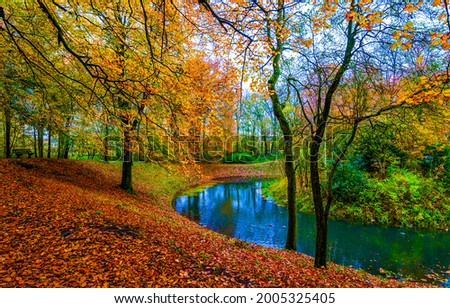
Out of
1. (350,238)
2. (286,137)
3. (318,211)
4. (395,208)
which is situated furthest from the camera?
(395,208)

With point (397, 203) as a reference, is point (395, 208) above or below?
below

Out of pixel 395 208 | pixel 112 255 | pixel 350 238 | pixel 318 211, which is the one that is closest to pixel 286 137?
pixel 318 211

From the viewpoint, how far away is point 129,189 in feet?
36.5

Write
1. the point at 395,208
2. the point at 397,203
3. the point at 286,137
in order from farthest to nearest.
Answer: the point at 397,203, the point at 395,208, the point at 286,137

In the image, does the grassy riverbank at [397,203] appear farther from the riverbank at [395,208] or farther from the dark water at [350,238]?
the dark water at [350,238]

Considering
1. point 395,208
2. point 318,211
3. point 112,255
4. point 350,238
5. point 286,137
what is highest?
point 286,137

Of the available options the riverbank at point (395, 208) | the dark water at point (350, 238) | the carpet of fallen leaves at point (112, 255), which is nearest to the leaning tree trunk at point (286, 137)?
the dark water at point (350, 238)

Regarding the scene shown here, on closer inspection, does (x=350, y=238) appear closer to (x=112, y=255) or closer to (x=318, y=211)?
(x=318, y=211)

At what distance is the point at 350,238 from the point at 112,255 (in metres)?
8.55

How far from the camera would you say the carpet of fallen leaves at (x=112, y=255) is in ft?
10.8

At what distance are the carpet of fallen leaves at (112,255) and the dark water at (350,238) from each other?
88.8 inches

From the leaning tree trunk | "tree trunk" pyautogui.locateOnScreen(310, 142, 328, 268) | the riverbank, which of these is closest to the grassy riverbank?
the riverbank

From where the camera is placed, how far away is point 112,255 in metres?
3.86

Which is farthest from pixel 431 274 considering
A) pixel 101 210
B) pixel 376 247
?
pixel 101 210
